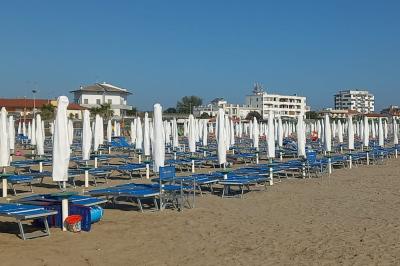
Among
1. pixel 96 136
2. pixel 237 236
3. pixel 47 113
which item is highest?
pixel 47 113

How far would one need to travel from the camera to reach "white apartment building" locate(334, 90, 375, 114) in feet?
538

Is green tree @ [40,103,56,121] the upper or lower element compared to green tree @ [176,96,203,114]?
lower

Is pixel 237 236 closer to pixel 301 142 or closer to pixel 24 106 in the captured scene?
pixel 301 142

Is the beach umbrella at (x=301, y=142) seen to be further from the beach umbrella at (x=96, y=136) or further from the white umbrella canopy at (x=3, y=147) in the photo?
the white umbrella canopy at (x=3, y=147)

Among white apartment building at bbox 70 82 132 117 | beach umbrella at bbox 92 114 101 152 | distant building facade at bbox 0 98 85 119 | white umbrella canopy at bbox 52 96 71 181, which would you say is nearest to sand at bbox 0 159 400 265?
white umbrella canopy at bbox 52 96 71 181

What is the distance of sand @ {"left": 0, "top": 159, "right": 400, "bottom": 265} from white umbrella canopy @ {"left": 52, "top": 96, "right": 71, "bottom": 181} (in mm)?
1018

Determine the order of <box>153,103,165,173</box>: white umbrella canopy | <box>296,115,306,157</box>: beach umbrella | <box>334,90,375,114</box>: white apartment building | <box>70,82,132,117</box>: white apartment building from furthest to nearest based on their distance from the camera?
<box>334,90,375,114</box>: white apartment building → <box>70,82,132,117</box>: white apartment building → <box>296,115,306,157</box>: beach umbrella → <box>153,103,165,173</box>: white umbrella canopy

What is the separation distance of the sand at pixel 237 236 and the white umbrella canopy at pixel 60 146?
102cm

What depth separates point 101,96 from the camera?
76.4 meters

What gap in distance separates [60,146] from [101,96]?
6929cm

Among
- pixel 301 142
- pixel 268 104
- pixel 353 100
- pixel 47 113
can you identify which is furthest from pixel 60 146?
pixel 353 100

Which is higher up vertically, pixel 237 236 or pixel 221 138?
pixel 221 138

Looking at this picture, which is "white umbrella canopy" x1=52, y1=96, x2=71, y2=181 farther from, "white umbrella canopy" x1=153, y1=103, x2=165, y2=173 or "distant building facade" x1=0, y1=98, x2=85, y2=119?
"distant building facade" x1=0, y1=98, x2=85, y2=119

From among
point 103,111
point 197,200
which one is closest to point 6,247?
point 197,200
